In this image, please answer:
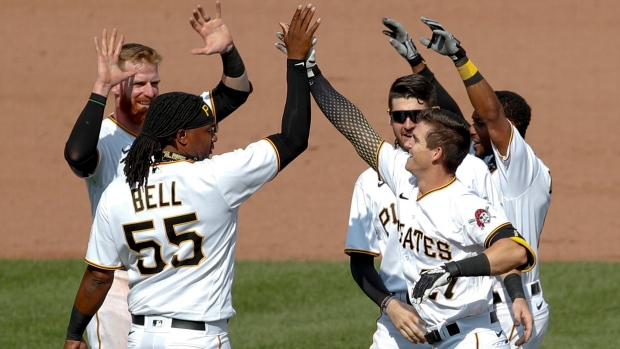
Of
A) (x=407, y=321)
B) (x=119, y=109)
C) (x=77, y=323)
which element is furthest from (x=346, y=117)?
(x=77, y=323)

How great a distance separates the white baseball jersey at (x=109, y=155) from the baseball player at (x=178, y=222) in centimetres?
74

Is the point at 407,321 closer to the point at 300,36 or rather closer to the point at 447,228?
the point at 447,228

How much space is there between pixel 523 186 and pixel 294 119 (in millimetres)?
1371

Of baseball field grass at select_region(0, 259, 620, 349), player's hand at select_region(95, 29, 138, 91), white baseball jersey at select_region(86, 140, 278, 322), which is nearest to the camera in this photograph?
white baseball jersey at select_region(86, 140, 278, 322)

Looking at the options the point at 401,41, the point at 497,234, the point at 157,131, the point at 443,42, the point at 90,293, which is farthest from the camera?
the point at 401,41

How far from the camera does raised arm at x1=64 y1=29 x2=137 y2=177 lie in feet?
17.0

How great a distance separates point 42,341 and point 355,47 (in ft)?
26.5

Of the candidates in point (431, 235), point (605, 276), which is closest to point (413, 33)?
point (605, 276)

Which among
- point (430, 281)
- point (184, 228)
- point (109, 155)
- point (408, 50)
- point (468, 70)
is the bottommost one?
point (430, 281)

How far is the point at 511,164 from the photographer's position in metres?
5.26

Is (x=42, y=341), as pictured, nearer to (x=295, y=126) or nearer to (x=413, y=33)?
(x=295, y=126)

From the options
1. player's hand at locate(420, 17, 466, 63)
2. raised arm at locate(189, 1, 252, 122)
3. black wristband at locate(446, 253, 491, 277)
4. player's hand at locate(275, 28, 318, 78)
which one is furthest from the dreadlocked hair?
black wristband at locate(446, 253, 491, 277)

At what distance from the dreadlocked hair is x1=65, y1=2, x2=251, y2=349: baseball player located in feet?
1.74

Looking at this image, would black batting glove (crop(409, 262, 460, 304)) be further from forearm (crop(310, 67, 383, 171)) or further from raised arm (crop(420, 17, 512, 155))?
raised arm (crop(420, 17, 512, 155))
